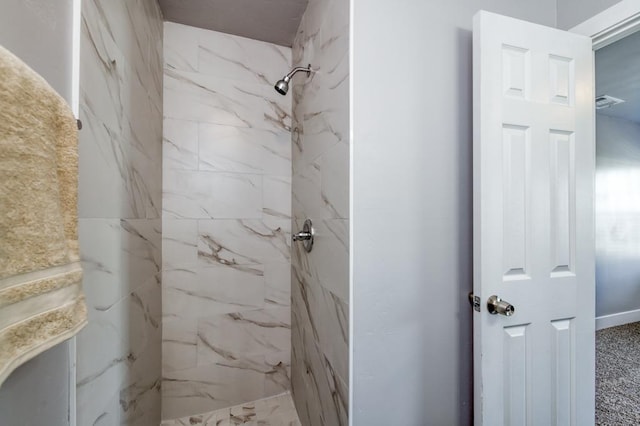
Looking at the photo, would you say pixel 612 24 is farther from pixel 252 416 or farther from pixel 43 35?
pixel 252 416

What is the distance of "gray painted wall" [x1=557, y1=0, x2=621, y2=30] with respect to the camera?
41.8 inches

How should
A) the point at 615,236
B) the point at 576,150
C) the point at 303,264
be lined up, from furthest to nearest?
1. the point at 615,236
2. the point at 303,264
3. the point at 576,150

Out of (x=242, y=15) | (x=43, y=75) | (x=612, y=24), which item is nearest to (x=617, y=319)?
(x=612, y=24)

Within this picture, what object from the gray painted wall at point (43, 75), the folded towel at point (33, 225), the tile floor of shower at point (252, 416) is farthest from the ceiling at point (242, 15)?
the tile floor of shower at point (252, 416)

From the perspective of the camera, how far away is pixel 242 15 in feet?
5.16

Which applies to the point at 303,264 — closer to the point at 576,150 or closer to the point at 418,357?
the point at 418,357

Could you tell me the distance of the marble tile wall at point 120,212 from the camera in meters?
0.76

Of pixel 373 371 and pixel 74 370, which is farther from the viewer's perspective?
pixel 373 371

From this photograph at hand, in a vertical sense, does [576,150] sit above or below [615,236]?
above

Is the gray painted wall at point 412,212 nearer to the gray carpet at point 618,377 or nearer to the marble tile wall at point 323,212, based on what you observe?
the marble tile wall at point 323,212

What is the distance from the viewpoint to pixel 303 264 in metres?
1.54

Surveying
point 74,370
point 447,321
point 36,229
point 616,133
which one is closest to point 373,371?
point 447,321

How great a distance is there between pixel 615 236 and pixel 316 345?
13.2 feet

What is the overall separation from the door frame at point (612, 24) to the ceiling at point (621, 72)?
1.17 meters
